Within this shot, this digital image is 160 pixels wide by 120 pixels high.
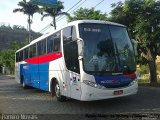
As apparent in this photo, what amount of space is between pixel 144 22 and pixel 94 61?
9554 mm

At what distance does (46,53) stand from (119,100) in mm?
4632

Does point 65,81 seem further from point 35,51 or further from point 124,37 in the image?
point 35,51

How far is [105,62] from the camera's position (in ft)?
35.3

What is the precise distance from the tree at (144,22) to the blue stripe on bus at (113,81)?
8.45 meters

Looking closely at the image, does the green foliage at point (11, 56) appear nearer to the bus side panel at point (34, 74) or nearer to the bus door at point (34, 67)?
the bus door at point (34, 67)

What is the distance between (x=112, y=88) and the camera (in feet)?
35.1

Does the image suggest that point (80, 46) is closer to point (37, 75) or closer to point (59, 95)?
point (59, 95)

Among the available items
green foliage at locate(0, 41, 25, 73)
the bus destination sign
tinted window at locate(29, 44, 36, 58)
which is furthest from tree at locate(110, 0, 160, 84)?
green foliage at locate(0, 41, 25, 73)

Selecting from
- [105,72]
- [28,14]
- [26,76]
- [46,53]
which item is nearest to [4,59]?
[28,14]

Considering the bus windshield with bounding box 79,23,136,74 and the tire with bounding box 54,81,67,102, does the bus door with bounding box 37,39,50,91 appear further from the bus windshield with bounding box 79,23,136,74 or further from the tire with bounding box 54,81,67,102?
the bus windshield with bounding box 79,23,136,74

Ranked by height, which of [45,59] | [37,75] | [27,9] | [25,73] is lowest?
[37,75]

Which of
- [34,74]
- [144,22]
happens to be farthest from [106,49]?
[144,22]

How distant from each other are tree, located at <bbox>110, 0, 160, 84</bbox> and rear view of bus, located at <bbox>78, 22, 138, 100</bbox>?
769 cm

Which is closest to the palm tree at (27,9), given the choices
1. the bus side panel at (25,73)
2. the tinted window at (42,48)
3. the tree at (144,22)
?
the bus side panel at (25,73)
